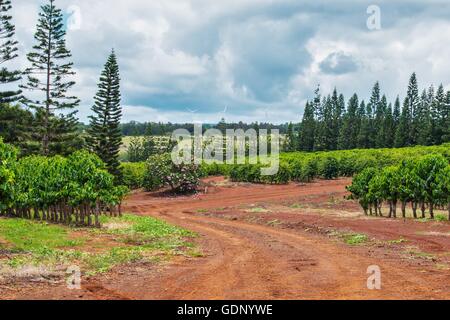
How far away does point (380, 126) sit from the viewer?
352 ft

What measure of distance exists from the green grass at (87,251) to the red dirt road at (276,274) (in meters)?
1.15

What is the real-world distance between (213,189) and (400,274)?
44472mm

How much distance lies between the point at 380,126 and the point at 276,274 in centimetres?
9958

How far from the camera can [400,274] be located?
44.2 ft

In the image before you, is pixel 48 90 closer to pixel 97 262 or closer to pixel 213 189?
pixel 213 189

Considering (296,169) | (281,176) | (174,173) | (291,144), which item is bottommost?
(281,176)

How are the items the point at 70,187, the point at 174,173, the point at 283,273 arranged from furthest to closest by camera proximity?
the point at 174,173
the point at 70,187
the point at 283,273

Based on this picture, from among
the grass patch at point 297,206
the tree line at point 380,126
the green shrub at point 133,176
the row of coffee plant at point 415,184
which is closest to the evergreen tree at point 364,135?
the tree line at point 380,126

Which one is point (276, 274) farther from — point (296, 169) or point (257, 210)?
point (296, 169)

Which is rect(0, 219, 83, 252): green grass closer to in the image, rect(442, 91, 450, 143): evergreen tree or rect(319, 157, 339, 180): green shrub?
rect(319, 157, 339, 180): green shrub

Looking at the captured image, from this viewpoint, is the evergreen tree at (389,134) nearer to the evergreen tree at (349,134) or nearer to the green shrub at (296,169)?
the evergreen tree at (349,134)

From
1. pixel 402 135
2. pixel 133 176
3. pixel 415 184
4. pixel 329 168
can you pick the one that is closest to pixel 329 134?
pixel 402 135
